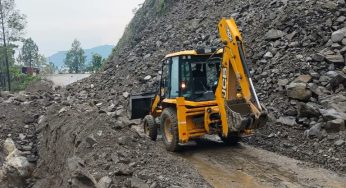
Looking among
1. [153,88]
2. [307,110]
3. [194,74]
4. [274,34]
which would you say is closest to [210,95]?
[194,74]

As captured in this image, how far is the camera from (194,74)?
986cm

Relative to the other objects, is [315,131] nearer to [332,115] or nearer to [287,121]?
[332,115]

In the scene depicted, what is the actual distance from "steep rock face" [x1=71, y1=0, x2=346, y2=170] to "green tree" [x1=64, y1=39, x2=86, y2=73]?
78480 millimetres

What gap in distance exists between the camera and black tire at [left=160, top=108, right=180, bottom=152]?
966cm

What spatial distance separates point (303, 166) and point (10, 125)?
1155 centimetres

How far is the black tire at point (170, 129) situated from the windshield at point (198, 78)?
1.81 ft

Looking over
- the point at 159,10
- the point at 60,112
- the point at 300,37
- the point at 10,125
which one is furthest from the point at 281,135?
the point at 159,10

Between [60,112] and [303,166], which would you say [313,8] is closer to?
[303,166]

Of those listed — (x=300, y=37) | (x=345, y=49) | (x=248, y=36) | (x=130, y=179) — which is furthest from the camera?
(x=248, y=36)

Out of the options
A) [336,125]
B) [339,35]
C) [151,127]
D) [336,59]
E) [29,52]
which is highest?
[29,52]

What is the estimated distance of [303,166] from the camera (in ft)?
27.3

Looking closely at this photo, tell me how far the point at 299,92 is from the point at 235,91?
311cm

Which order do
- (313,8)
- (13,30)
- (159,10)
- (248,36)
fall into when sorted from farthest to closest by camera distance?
(13,30) → (159,10) → (248,36) → (313,8)

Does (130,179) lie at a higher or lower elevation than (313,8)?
lower
